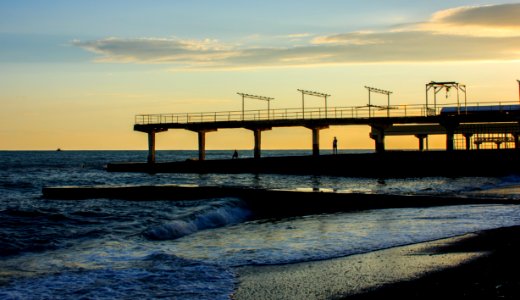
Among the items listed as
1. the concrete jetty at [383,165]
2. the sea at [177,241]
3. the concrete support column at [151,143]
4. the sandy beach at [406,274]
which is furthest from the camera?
the concrete support column at [151,143]

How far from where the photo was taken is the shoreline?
31.3 ft

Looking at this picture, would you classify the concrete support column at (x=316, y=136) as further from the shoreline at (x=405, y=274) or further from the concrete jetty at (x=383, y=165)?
the shoreline at (x=405, y=274)

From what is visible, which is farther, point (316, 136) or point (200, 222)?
point (316, 136)

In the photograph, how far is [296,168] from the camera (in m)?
52.7

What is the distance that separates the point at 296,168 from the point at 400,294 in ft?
142

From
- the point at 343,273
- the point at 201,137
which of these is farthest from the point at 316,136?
the point at 343,273

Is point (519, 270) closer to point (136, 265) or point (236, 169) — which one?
point (136, 265)

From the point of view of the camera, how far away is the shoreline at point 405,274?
31.3ft

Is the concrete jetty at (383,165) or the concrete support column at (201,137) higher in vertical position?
the concrete support column at (201,137)

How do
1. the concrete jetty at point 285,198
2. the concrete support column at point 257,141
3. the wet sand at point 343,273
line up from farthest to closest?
the concrete support column at point 257,141 < the concrete jetty at point 285,198 < the wet sand at point 343,273

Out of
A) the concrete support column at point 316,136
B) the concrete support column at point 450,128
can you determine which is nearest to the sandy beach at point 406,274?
the concrete support column at point 450,128

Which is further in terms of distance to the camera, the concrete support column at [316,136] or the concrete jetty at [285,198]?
the concrete support column at [316,136]

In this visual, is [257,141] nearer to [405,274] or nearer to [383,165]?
[383,165]

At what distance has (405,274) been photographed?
10969 millimetres
